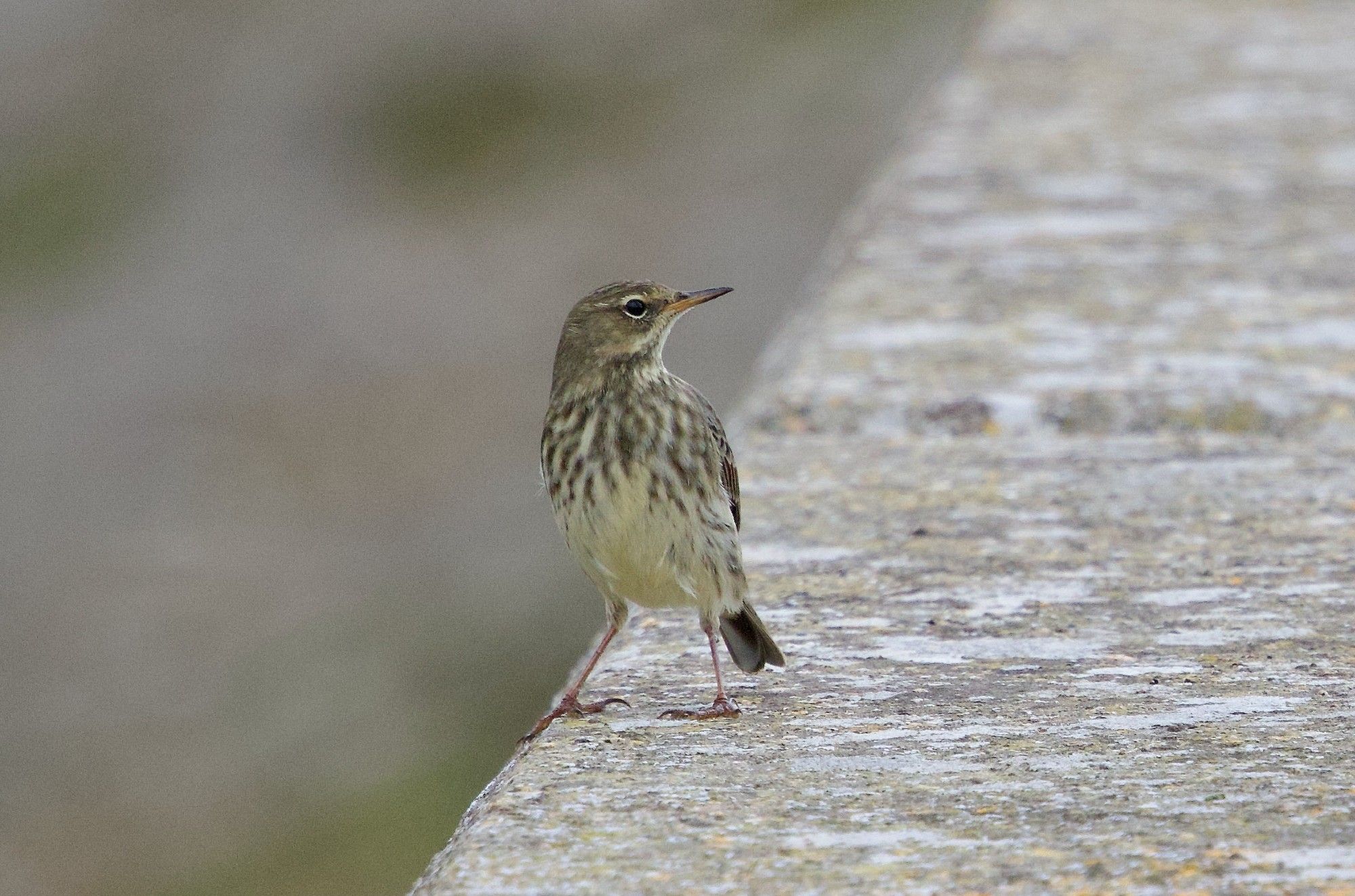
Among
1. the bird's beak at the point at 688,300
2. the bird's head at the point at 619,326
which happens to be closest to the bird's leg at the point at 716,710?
the bird's head at the point at 619,326

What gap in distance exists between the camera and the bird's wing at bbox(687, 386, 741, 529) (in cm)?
350

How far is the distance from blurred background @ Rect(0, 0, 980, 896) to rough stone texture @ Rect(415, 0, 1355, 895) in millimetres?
4387

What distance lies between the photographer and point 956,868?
2.20 meters

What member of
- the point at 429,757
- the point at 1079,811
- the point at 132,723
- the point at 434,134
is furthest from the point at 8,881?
the point at 434,134

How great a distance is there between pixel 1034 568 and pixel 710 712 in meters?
1.03

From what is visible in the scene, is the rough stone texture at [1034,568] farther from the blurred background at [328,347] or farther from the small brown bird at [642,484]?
the blurred background at [328,347]

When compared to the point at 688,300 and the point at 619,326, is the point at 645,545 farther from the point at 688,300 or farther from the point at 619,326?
the point at 688,300

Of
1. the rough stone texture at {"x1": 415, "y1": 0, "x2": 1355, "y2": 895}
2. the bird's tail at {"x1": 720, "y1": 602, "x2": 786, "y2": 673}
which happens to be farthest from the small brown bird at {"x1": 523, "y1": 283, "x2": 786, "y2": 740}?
the rough stone texture at {"x1": 415, "y1": 0, "x2": 1355, "y2": 895}

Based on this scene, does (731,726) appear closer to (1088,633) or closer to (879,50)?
(1088,633)

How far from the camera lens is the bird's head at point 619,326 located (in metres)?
3.54

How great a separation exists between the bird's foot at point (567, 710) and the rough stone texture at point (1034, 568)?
0.05 meters

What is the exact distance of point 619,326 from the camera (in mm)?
3561

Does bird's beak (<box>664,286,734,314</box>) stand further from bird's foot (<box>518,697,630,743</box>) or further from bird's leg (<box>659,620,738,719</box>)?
bird's foot (<box>518,697,630,743</box>)

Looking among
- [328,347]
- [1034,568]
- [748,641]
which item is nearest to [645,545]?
[748,641]
